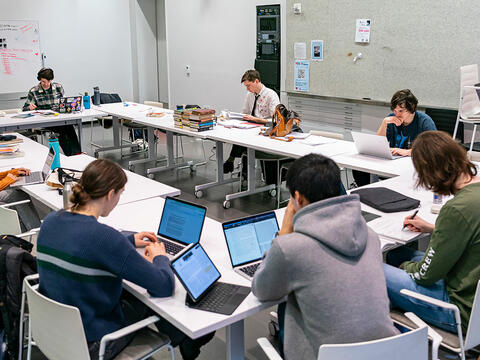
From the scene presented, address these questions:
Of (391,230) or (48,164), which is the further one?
(48,164)

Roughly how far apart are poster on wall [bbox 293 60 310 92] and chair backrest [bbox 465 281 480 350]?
5778 millimetres

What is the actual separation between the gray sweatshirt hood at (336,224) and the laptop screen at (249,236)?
554 mm

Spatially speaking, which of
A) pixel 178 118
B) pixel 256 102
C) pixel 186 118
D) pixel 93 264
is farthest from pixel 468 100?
pixel 93 264

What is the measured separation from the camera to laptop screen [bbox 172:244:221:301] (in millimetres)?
2152

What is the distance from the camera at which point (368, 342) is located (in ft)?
5.57

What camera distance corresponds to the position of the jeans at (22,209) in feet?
12.8

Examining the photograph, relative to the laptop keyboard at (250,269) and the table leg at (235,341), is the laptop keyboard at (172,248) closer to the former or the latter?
the laptop keyboard at (250,269)

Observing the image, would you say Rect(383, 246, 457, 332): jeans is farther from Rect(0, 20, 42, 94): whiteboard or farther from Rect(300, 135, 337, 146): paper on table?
Rect(0, 20, 42, 94): whiteboard

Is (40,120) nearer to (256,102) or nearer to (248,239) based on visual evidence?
(256,102)

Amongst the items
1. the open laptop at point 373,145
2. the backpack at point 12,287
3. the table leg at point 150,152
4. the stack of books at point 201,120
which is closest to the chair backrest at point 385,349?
the backpack at point 12,287

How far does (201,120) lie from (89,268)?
374cm

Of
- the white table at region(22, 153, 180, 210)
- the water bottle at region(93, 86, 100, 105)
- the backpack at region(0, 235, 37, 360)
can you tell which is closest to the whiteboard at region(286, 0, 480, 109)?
the water bottle at region(93, 86, 100, 105)

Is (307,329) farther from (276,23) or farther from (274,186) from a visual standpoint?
(276,23)

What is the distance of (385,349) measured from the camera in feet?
5.72
